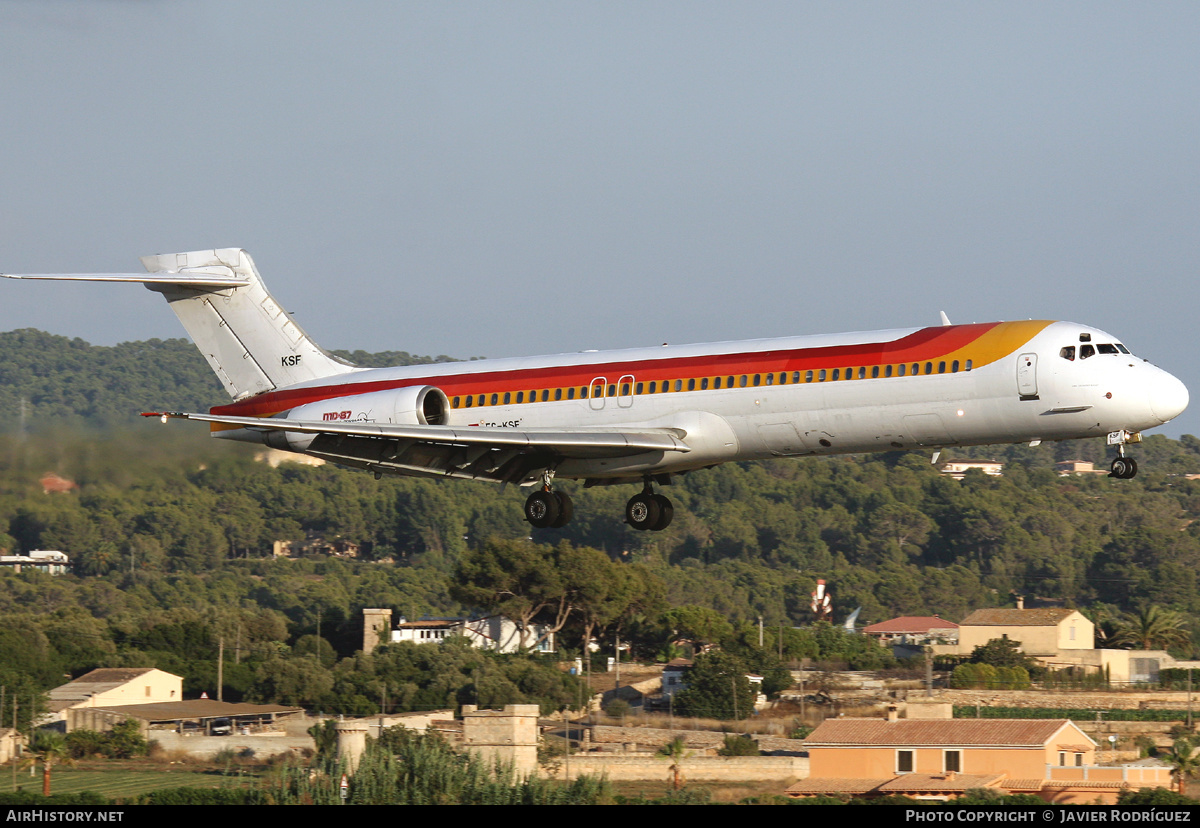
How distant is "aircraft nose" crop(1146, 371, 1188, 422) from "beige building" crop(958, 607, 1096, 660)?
6583 cm

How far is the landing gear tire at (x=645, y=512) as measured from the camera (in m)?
34.5

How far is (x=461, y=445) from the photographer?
33.5 metres

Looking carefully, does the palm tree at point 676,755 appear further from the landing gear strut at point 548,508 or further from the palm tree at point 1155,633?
the palm tree at point 1155,633

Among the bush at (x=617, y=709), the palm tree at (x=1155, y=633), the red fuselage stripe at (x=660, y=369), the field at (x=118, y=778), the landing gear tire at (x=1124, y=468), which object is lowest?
the field at (x=118, y=778)

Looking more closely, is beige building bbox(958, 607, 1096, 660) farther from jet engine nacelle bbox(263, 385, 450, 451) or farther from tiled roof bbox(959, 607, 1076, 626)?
jet engine nacelle bbox(263, 385, 450, 451)

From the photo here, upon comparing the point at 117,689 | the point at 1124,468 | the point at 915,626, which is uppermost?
the point at 1124,468

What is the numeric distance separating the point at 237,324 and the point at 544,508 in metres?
9.67

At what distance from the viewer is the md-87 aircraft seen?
29.3m

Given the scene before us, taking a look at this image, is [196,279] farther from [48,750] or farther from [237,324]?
[48,750]

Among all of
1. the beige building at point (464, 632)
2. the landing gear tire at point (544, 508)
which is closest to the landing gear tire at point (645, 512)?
the landing gear tire at point (544, 508)

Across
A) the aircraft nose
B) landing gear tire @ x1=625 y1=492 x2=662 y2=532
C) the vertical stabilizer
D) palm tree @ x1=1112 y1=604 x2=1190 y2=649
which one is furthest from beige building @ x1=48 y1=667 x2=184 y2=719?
palm tree @ x1=1112 y1=604 x2=1190 y2=649

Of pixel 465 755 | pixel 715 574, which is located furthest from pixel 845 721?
pixel 715 574

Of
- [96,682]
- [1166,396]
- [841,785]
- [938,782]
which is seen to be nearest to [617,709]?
[96,682]

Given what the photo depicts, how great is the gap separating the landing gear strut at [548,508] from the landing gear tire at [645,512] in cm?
130
